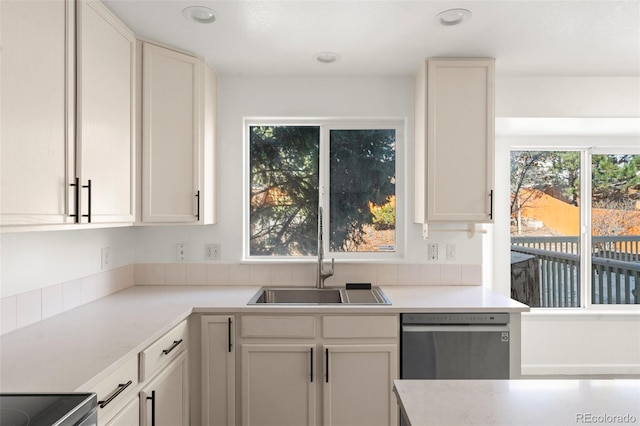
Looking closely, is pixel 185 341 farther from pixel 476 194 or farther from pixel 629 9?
pixel 629 9

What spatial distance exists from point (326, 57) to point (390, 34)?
0.46 metres

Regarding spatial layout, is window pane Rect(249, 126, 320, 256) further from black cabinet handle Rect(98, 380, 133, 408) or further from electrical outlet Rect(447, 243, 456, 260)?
black cabinet handle Rect(98, 380, 133, 408)

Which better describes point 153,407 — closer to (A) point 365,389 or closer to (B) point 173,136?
(A) point 365,389

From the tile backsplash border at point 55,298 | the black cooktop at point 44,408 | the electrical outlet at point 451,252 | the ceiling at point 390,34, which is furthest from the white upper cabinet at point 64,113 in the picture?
the electrical outlet at point 451,252

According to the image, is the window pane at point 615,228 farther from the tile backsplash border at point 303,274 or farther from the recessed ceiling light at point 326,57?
the recessed ceiling light at point 326,57

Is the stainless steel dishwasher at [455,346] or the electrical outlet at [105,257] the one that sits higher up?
the electrical outlet at [105,257]

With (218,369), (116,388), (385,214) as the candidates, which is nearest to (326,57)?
(385,214)

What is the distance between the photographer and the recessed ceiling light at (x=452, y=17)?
1.82 m

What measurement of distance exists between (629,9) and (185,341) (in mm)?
2727

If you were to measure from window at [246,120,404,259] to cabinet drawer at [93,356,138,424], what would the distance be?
1.44 metres

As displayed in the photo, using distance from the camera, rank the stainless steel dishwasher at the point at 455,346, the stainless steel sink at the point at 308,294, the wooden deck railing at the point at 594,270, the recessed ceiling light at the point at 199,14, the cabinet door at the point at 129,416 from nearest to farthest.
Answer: the cabinet door at the point at 129,416, the recessed ceiling light at the point at 199,14, the stainless steel dishwasher at the point at 455,346, the stainless steel sink at the point at 308,294, the wooden deck railing at the point at 594,270

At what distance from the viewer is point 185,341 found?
1.98 metres

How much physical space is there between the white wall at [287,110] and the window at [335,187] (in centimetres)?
14

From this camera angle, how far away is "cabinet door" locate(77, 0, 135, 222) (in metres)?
1.58
